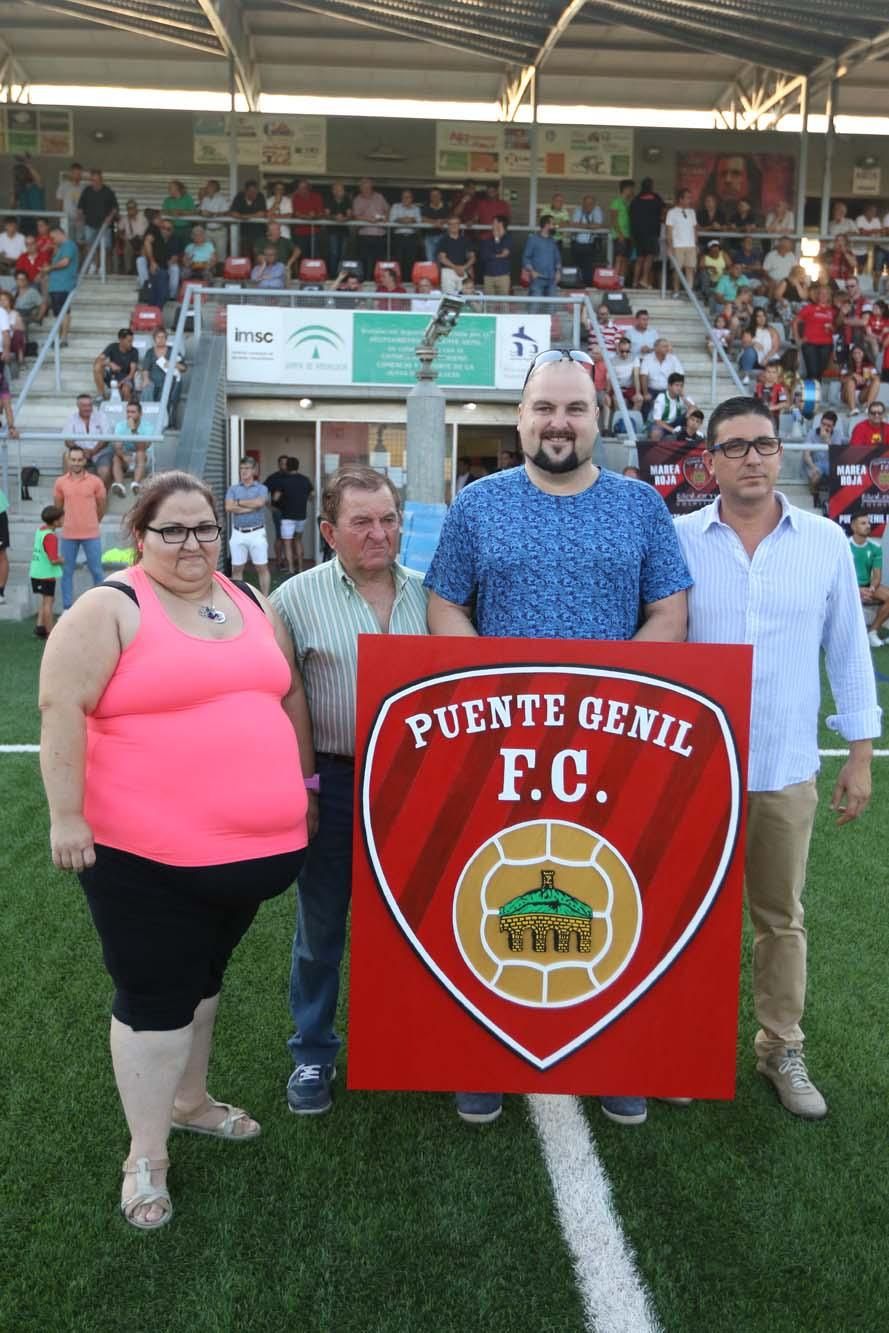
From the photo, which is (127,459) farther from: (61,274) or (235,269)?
(61,274)

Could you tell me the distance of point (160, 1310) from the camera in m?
2.38

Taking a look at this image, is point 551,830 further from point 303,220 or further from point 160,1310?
point 303,220

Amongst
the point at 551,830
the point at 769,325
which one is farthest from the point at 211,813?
the point at 769,325

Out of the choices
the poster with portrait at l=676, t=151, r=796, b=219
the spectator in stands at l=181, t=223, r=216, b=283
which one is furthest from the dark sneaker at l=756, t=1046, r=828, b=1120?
the poster with portrait at l=676, t=151, r=796, b=219

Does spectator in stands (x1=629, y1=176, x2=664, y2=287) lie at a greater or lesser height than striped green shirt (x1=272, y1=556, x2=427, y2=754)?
greater

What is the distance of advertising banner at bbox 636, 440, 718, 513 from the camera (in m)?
13.1

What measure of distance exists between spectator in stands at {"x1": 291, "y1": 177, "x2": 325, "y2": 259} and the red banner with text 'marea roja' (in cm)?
1842

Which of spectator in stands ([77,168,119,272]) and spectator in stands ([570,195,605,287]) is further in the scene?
spectator in stands ([77,168,119,272])

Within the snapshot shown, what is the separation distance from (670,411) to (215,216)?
9113 mm

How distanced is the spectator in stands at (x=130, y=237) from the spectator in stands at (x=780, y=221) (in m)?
11.7

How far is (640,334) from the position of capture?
1745cm

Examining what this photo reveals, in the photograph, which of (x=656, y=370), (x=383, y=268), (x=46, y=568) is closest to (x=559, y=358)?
(x=46, y=568)

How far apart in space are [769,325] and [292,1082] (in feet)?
57.5

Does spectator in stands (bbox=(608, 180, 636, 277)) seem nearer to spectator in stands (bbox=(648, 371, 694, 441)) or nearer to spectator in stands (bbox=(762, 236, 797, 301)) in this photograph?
spectator in stands (bbox=(762, 236, 797, 301))
